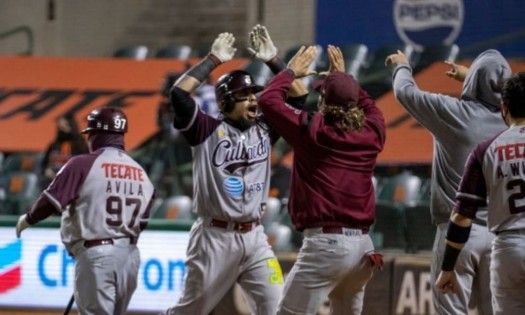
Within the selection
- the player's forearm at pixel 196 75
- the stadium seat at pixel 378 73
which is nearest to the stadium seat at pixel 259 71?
the stadium seat at pixel 378 73

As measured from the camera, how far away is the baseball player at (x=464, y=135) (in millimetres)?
6277

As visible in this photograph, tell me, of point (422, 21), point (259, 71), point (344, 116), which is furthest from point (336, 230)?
point (422, 21)

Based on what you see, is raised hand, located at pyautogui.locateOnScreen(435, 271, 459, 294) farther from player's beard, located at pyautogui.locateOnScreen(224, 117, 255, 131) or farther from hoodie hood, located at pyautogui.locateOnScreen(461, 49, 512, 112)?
player's beard, located at pyautogui.locateOnScreen(224, 117, 255, 131)

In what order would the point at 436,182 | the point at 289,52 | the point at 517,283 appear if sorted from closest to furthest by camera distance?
1. the point at 517,283
2. the point at 436,182
3. the point at 289,52

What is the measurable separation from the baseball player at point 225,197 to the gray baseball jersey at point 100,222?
1.50 ft

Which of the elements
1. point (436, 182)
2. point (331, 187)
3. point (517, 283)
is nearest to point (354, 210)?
point (331, 187)

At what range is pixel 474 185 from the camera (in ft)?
17.5

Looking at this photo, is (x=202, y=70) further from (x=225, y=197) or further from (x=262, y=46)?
(x=225, y=197)

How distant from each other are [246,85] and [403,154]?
4178 mm

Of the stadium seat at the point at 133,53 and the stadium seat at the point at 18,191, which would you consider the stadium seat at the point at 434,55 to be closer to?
the stadium seat at the point at 133,53

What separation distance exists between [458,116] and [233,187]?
51.3 inches

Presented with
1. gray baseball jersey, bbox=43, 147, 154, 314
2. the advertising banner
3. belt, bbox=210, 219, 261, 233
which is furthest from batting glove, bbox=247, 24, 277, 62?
the advertising banner

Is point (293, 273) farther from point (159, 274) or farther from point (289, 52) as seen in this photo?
point (289, 52)

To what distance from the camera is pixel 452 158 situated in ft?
20.9
